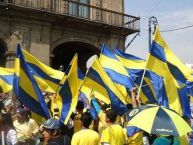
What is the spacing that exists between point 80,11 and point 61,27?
5.37 ft

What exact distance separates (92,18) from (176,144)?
1821 centimetres

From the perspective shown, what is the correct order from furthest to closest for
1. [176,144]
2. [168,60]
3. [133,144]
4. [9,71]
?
1. [9,71]
2. [168,60]
3. [133,144]
4. [176,144]

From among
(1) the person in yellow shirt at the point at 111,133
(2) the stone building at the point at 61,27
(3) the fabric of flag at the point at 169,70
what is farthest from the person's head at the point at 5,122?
(2) the stone building at the point at 61,27

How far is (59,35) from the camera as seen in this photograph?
2272 centimetres

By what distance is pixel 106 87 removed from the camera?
9188mm

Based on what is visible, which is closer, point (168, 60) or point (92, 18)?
point (168, 60)

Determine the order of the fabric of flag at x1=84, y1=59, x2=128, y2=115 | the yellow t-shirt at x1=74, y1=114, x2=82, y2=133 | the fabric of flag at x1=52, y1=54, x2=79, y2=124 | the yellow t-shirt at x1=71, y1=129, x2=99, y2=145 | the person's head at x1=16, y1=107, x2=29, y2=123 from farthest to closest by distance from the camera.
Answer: the fabric of flag at x1=84, y1=59, x2=128, y2=115 < the fabric of flag at x1=52, y1=54, x2=79, y2=124 < the yellow t-shirt at x1=74, y1=114, x2=82, y2=133 < the person's head at x1=16, y1=107, x2=29, y2=123 < the yellow t-shirt at x1=71, y1=129, x2=99, y2=145

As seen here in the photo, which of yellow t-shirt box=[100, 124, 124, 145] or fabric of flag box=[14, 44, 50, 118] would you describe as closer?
yellow t-shirt box=[100, 124, 124, 145]

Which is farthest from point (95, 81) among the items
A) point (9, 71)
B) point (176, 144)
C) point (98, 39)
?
point (98, 39)

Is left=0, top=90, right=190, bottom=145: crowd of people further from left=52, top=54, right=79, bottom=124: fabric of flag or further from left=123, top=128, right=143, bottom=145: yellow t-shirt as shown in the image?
left=52, top=54, right=79, bottom=124: fabric of flag

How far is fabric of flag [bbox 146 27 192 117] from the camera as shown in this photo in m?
9.16

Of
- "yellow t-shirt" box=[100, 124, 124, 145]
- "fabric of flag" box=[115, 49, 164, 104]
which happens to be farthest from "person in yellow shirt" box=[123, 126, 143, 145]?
"fabric of flag" box=[115, 49, 164, 104]

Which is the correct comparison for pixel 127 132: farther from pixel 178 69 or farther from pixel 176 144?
pixel 178 69

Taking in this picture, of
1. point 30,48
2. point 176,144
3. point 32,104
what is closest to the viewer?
point 176,144
